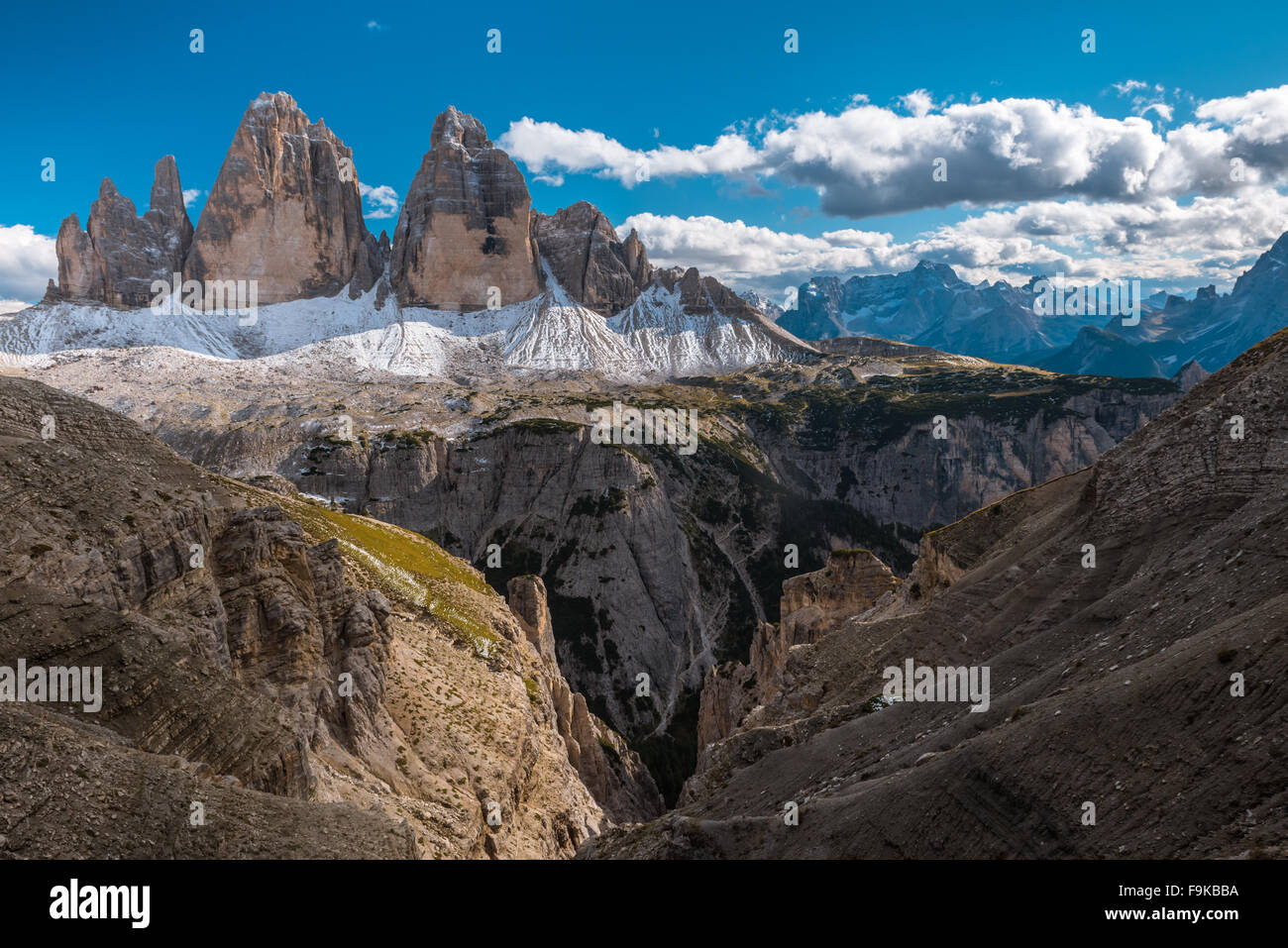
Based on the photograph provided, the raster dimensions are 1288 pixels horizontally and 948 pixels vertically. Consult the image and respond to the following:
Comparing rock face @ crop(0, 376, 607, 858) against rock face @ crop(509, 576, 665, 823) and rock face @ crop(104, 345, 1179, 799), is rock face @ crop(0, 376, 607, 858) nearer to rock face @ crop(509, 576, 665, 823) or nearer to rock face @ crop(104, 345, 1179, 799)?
rock face @ crop(509, 576, 665, 823)

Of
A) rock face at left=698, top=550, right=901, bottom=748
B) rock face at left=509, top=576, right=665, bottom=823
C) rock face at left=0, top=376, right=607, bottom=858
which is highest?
rock face at left=0, top=376, right=607, bottom=858

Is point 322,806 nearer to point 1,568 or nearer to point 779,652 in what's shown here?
point 1,568

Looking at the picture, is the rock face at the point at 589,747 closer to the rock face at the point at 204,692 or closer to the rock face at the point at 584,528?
the rock face at the point at 204,692

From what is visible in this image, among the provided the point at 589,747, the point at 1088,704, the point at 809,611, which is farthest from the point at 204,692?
the point at 589,747

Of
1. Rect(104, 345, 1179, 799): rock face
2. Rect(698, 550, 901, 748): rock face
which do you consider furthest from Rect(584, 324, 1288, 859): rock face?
Rect(104, 345, 1179, 799): rock face

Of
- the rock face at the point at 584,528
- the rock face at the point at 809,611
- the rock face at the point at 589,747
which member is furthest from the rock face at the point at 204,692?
the rock face at the point at 584,528

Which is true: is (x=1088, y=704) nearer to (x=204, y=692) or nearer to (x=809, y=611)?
(x=204, y=692)

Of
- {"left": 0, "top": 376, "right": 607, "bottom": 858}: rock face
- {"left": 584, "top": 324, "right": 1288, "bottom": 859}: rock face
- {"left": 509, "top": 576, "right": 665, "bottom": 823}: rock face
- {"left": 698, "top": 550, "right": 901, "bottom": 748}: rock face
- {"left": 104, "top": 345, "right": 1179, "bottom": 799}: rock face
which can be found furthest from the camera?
{"left": 104, "top": 345, "right": 1179, "bottom": 799}: rock face
